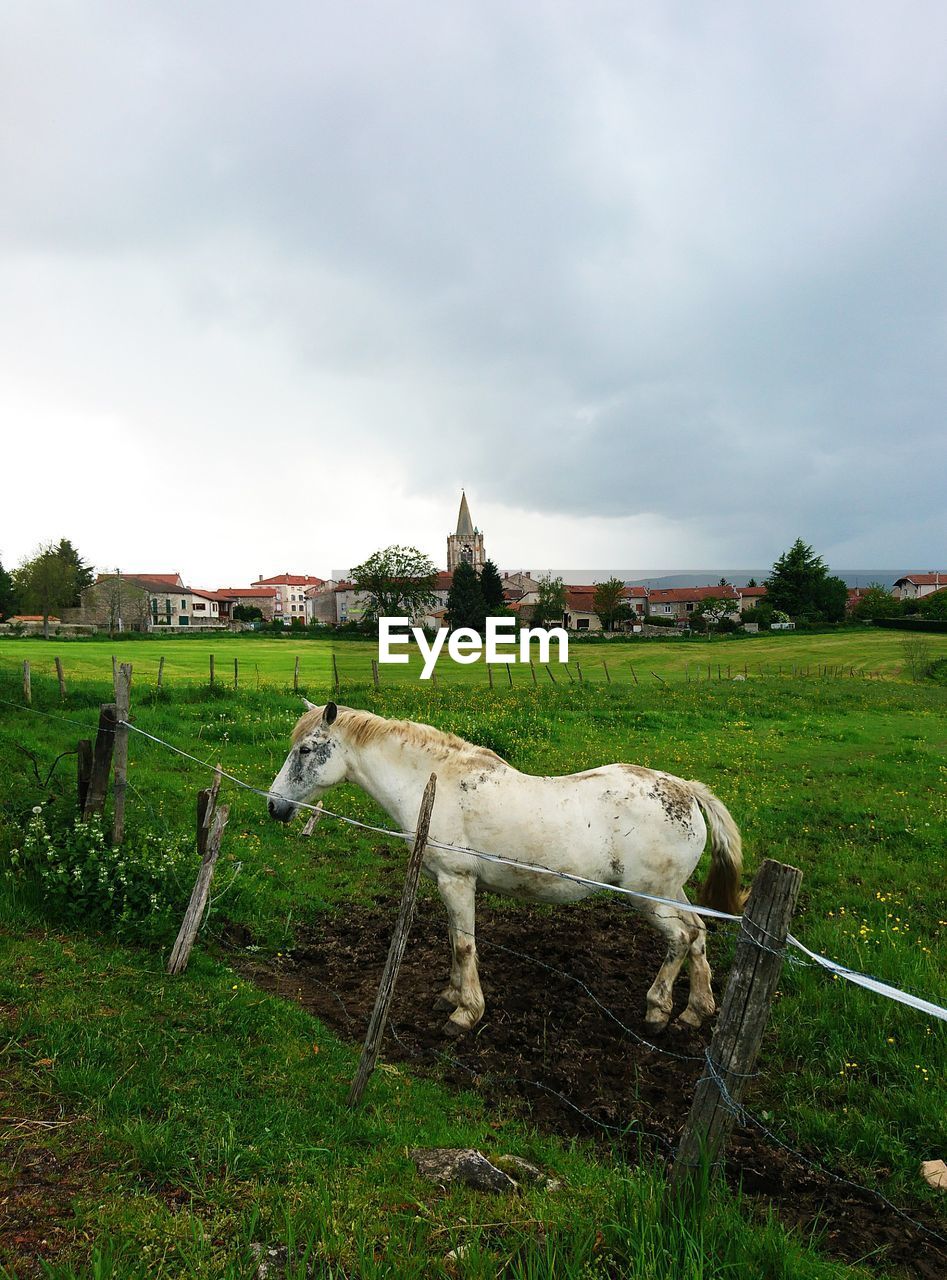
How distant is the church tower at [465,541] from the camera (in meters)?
153

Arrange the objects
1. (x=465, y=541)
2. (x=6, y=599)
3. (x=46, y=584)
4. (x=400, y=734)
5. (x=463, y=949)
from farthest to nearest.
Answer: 1. (x=465, y=541)
2. (x=6, y=599)
3. (x=46, y=584)
4. (x=400, y=734)
5. (x=463, y=949)

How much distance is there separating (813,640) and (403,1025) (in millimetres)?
70256

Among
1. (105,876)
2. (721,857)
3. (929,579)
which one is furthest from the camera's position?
(929,579)

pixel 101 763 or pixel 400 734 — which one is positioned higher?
pixel 400 734

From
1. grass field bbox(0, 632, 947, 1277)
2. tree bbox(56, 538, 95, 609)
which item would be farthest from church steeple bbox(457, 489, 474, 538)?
grass field bbox(0, 632, 947, 1277)

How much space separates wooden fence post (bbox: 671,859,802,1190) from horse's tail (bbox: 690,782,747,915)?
3146 millimetres

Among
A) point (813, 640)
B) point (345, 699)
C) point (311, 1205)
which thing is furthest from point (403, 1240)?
point (813, 640)

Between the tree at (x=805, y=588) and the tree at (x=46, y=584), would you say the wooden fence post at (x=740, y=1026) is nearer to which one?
the tree at (x=46, y=584)

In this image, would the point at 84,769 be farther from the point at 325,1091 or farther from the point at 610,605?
the point at 610,605

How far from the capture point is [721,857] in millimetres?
6461

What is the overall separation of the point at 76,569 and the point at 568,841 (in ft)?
132

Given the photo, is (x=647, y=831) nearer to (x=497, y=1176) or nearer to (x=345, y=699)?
(x=497, y=1176)

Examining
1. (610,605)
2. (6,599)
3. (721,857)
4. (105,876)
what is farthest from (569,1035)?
(610,605)

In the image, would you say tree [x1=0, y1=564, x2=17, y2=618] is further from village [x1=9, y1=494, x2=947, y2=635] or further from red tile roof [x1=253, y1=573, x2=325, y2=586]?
red tile roof [x1=253, y1=573, x2=325, y2=586]
